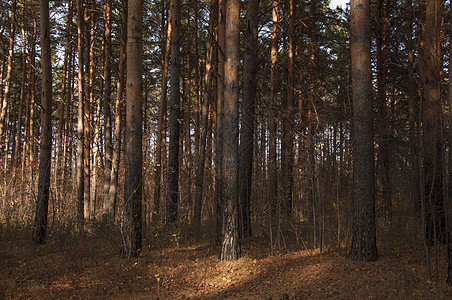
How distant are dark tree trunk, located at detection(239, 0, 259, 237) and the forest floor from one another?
1.11 m

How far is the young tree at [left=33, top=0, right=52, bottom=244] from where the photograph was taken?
772 cm

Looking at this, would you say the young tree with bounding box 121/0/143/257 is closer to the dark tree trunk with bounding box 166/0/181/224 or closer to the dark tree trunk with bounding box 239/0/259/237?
the dark tree trunk with bounding box 239/0/259/237

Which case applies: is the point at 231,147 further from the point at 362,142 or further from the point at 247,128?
the point at 362,142

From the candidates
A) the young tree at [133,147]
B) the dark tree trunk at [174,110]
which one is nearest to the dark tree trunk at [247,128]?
the dark tree trunk at [174,110]

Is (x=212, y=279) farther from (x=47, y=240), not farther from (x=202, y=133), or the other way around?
(x=202, y=133)

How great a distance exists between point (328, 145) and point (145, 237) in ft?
17.2

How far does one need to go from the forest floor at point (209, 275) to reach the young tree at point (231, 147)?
1.55 ft

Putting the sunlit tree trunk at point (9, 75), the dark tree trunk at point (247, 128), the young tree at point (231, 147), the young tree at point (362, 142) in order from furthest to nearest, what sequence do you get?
the sunlit tree trunk at point (9, 75) < the dark tree trunk at point (247, 128) < the young tree at point (231, 147) < the young tree at point (362, 142)

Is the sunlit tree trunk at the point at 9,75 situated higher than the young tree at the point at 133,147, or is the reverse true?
the sunlit tree trunk at the point at 9,75

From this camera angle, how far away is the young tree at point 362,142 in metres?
6.11

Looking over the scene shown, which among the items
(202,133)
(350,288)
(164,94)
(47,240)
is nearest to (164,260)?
(47,240)

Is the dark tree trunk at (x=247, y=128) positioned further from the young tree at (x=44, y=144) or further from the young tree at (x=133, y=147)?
the young tree at (x=44, y=144)

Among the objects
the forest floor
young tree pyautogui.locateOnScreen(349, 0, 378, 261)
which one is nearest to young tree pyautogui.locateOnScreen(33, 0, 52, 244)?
the forest floor

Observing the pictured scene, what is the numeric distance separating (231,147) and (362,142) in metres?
2.70
